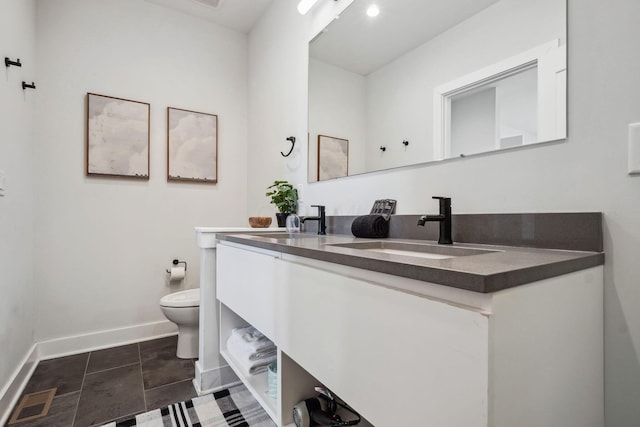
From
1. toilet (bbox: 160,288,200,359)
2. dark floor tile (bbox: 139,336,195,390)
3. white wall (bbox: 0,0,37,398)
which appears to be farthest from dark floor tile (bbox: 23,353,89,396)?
toilet (bbox: 160,288,200,359)

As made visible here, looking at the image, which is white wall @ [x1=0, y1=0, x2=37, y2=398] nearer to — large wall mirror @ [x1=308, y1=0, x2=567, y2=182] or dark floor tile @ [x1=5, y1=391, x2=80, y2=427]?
dark floor tile @ [x1=5, y1=391, x2=80, y2=427]

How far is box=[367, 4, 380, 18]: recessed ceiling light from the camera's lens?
1.50 metres

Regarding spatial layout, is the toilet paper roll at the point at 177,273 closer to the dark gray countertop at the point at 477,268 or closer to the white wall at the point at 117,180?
the white wall at the point at 117,180

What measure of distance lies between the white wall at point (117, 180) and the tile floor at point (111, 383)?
268mm

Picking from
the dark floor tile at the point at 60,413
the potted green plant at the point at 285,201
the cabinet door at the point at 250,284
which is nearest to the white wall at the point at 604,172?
the cabinet door at the point at 250,284

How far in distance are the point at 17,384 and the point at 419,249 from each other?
223 cm

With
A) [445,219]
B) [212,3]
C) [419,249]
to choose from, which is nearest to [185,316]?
[419,249]

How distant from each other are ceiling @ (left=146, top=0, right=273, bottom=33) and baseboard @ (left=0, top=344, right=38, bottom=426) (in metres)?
2.71

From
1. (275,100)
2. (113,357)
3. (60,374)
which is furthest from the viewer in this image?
(275,100)

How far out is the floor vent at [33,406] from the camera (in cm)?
149

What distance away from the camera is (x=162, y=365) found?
6.63 ft

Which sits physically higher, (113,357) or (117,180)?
(117,180)

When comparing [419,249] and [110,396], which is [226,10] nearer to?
A: [419,249]

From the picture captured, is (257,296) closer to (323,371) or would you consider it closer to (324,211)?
(323,371)
